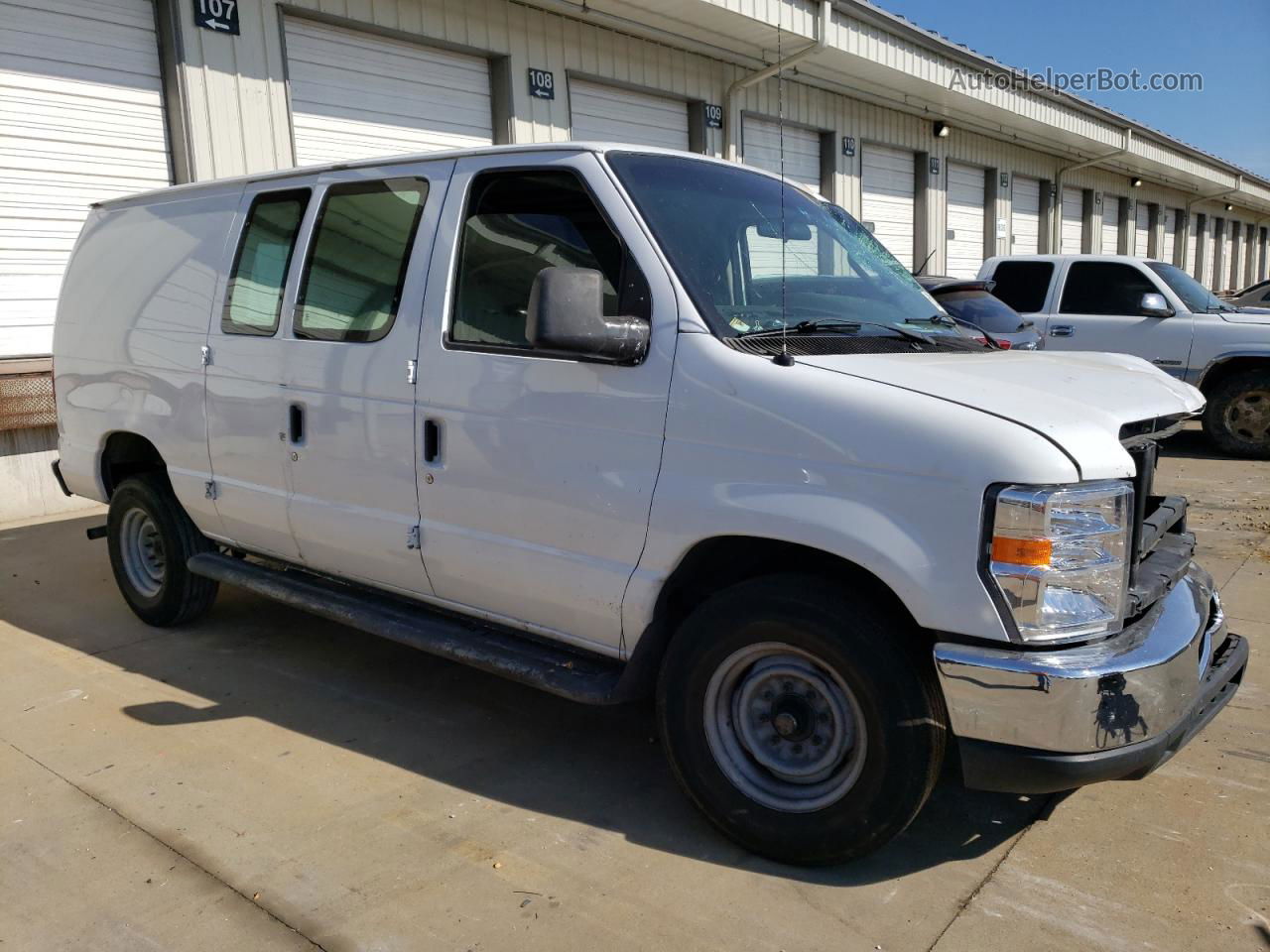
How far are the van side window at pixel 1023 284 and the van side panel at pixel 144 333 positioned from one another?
8808 millimetres

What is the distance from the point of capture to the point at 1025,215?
22.6 m

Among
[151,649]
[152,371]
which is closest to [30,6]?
[152,371]

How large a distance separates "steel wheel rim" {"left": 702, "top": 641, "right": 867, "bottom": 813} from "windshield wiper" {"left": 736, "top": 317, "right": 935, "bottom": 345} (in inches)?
38.2

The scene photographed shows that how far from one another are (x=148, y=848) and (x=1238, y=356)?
1035 cm

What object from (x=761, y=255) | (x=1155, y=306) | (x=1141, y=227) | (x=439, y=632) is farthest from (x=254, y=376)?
(x=1141, y=227)

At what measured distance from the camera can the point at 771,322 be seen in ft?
10.9

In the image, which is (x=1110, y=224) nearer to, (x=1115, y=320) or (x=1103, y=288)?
(x=1103, y=288)

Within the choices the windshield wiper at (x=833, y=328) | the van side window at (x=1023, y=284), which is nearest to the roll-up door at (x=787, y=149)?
the van side window at (x=1023, y=284)

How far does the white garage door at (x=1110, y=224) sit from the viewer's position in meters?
26.7

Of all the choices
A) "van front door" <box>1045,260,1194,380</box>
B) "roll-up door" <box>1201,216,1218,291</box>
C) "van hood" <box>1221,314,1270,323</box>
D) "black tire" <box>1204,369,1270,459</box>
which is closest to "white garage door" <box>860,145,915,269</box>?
"van front door" <box>1045,260,1194,380</box>

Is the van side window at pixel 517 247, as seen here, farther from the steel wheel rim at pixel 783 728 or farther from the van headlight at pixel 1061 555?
the van headlight at pixel 1061 555

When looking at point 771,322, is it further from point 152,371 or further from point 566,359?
point 152,371

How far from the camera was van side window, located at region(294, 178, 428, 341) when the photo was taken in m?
3.95

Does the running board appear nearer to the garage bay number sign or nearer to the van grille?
the van grille
